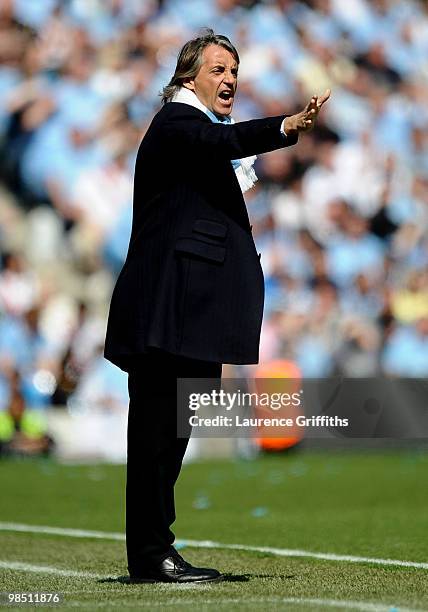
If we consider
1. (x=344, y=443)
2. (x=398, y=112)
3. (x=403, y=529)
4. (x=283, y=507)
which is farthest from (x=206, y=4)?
(x=403, y=529)

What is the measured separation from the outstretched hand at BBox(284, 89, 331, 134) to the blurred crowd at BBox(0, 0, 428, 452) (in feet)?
42.3

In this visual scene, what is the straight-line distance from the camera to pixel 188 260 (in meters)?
4.09

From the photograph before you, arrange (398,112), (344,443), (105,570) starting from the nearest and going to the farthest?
(105,570), (344,443), (398,112)

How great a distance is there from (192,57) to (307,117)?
0.51 m

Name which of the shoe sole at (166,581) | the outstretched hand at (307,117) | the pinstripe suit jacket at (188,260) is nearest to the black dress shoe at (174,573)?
the shoe sole at (166,581)

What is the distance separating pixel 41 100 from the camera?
1778 centimetres

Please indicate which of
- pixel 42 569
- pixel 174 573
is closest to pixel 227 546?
pixel 42 569

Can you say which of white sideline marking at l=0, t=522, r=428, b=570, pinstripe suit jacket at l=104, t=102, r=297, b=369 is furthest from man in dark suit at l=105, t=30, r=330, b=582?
white sideline marking at l=0, t=522, r=428, b=570

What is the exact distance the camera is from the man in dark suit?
410 cm

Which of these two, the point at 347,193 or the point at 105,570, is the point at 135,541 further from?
the point at 347,193

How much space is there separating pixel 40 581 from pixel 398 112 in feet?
50.8

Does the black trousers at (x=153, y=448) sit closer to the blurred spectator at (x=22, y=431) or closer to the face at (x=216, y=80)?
the face at (x=216, y=80)

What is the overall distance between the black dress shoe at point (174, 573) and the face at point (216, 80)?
4.31ft

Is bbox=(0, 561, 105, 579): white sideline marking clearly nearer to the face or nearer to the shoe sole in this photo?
the shoe sole
